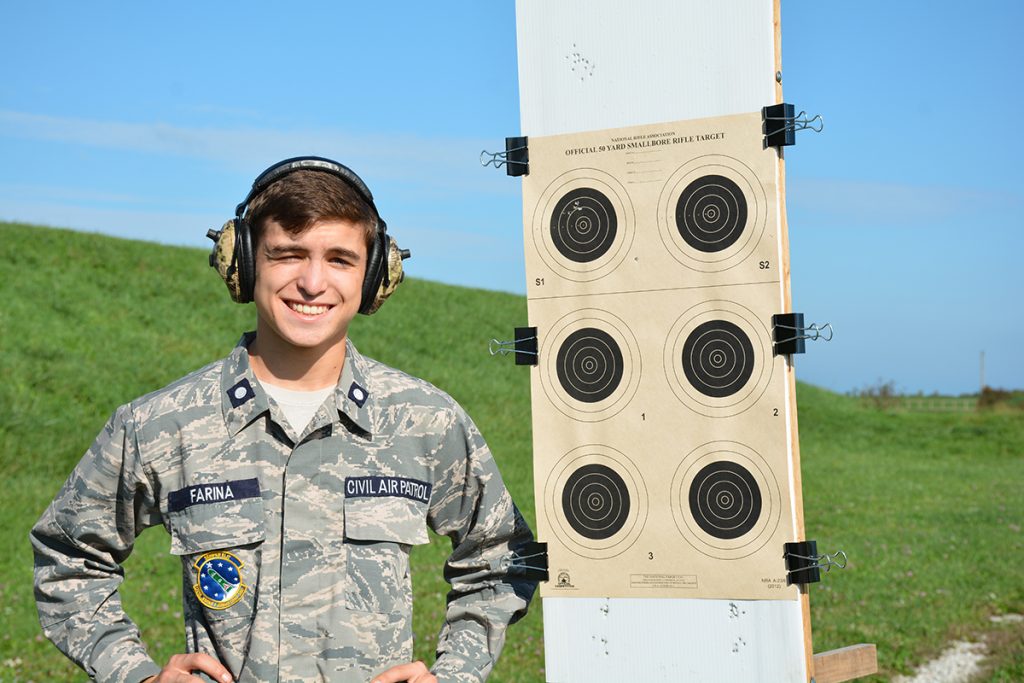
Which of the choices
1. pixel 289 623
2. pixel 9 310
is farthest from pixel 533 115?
pixel 9 310

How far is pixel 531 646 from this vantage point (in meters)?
9.02

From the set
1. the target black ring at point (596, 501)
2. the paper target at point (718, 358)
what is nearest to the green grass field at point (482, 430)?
the target black ring at point (596, 501)

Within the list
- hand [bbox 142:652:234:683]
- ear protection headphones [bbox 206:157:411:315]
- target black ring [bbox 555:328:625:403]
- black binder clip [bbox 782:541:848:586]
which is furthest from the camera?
target black ring [bbox 555:328:625:403]

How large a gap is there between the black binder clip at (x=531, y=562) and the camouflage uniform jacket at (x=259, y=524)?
0.36 m

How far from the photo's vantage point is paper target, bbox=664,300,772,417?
12.4ft

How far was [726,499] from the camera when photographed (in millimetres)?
3797

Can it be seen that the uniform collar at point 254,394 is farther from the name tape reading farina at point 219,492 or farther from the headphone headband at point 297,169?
the headphone headband at point 297,169

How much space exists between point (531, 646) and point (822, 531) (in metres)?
8.23

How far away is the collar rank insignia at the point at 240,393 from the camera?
3166 millimetres

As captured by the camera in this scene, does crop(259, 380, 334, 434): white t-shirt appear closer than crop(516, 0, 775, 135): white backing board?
Yes

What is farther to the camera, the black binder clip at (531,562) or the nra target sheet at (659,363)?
the nra target sheet at (659,363)

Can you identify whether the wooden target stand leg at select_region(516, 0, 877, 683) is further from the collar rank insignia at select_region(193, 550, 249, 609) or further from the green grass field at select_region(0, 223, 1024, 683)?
the green grass field at select_region(0, 223, 1024, 683)

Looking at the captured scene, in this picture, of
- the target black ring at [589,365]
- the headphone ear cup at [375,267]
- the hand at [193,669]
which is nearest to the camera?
A: the hand at [193,669]

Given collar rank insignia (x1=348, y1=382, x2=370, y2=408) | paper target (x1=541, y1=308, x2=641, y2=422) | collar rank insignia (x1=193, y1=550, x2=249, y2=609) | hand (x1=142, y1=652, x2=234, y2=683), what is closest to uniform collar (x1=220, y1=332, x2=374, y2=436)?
collar rank insignia (x1=348, y1=382, x2=370, y2=408)
